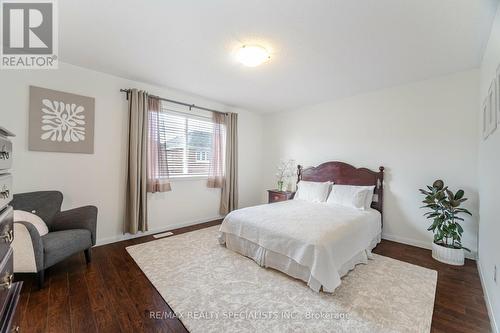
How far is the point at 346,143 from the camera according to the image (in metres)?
3.97

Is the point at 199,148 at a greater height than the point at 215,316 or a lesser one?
greater

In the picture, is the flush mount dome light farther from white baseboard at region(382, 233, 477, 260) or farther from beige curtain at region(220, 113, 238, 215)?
white baseboard at region(382, 233, 477, 260)

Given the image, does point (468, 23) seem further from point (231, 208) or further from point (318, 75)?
point (231, 208)

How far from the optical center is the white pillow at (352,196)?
3.34 m

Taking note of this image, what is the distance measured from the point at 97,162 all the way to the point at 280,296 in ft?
9.87

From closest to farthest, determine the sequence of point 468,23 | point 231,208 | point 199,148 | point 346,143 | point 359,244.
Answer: point 468,23 < point 359,244 < point 346,143 < point 199,148 < point 231,208

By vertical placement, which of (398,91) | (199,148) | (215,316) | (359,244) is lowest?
(215,316)

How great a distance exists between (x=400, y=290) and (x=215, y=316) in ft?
5.79

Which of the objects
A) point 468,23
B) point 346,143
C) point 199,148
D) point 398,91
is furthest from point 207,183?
point 468,23

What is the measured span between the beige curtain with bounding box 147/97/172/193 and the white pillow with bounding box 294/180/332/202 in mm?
2508

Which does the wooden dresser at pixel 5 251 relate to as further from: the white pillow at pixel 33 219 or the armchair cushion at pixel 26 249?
the white pillow at pixel 33 219

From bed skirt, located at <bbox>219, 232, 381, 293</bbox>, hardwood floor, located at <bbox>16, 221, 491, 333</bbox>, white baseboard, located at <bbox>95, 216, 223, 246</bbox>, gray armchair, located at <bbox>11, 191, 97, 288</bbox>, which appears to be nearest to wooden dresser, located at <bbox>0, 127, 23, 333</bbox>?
hardwood floor, located at <bbox>16, 221, 491, 333</bbox>

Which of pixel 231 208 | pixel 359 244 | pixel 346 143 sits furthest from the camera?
pixel 231 208

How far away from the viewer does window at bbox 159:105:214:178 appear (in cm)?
372
